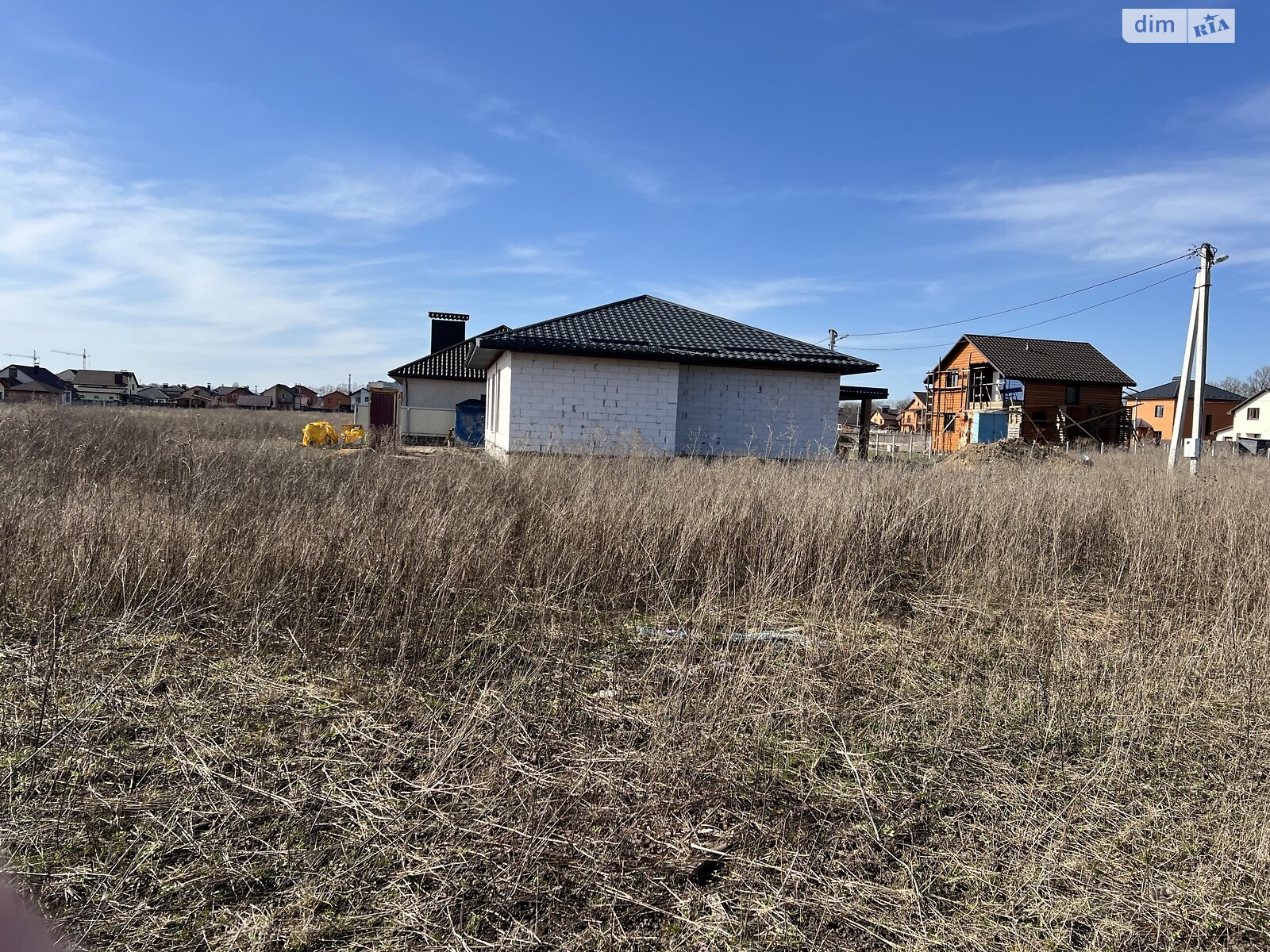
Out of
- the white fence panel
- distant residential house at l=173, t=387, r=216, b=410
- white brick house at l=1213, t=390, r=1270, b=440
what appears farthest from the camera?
distant residential house at l=173, t=387, r=216, b=410

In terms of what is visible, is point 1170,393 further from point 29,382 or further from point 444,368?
point 29,382

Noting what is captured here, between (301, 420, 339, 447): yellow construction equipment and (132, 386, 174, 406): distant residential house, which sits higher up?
(132, 386, 174, 406): distant residential house

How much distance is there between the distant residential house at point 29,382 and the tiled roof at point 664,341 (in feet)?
257

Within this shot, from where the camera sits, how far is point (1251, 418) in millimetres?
57031

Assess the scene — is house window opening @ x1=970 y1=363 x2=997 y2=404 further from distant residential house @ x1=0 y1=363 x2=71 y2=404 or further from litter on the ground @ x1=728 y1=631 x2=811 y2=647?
distant residential house @ x1=0 y1=363 x2=71 y2=404

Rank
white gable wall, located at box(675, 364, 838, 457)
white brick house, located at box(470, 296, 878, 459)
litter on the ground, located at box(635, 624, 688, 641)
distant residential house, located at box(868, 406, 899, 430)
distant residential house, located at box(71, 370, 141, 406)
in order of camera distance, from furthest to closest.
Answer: distant residential house, located at box(71, 370, 141, 406), distant residential house, located at box(868, 406, 899, 430), white gable wall, located at box(675, 364, 838, 457), white brick house, located at box(470, 296, 878, 459), litter on the ground, located at box(635, 624, 688, 641)

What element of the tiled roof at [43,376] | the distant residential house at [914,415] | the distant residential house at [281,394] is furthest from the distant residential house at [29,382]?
the distant residential house at [914,415]

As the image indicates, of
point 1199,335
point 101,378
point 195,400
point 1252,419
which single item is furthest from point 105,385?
point 1252,419

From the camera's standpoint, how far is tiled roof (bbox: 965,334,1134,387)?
122ft

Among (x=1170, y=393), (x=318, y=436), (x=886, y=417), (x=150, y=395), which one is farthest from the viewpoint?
(x=150, y=395)

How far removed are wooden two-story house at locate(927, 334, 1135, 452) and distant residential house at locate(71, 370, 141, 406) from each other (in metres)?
85.1

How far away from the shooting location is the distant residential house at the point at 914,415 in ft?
197

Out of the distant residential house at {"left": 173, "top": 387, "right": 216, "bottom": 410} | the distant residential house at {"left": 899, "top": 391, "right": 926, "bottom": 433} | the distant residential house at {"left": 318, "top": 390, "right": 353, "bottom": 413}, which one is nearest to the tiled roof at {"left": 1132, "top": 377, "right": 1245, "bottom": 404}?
the distant residential house at {"left": 899, "top": 391, "right": 926, "bottom": 433}

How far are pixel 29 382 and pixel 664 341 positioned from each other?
299 ft
